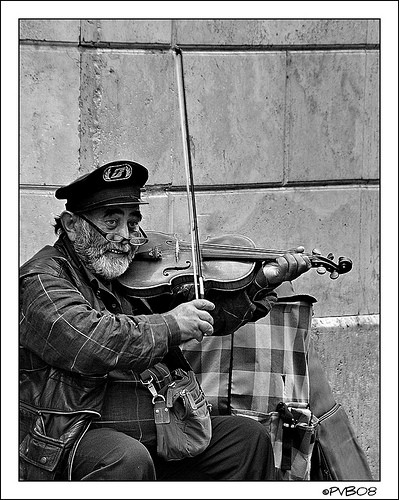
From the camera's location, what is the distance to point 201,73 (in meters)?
4.65

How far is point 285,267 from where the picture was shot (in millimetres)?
3533

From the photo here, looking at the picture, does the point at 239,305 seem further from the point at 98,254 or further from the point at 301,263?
the point at 98,254

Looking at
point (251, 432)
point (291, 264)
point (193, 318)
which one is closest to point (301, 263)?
point (291, 264)

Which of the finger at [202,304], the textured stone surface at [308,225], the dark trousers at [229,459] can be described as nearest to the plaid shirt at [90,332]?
the finger at [202,304]

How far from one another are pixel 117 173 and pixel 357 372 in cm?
224

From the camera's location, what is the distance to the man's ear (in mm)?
3463

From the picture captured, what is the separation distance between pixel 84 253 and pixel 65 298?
282 millimetres

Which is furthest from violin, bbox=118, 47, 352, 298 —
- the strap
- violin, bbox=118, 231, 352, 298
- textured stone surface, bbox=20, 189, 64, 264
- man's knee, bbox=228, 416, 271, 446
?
textured stone surface, bbox=20, 189, 64, 264

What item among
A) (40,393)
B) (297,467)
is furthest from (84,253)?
(297,467)

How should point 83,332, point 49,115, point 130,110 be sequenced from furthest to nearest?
point 130,110 < point 49,115 < point 83,332

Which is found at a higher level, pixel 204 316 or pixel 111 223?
pixel 111 223

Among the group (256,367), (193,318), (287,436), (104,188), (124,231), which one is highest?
(104,188)

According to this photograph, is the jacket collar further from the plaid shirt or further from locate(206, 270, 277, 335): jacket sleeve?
locate(206, 270, 277, 335): jacket sleeve

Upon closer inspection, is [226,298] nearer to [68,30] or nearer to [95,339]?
[95,339]
